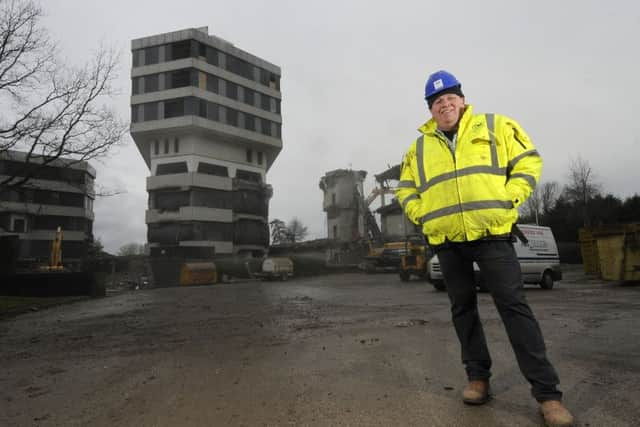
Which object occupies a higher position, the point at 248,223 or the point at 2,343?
the point at 248,223

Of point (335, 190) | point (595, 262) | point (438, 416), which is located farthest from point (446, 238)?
point (335, 190)

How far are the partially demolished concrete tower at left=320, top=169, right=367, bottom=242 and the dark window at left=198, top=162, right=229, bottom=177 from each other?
1294cm

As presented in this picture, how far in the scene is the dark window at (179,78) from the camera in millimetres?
46406

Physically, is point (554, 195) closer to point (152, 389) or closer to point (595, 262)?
point (595, 262)

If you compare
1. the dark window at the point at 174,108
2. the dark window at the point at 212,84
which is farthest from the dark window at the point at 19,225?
the dark window at the point at 212,84

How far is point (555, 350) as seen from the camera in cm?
416

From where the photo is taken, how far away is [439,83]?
9.53ft

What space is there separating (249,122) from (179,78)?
9.24 m

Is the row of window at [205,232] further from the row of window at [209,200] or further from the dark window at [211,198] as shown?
the dark window at [211,198]

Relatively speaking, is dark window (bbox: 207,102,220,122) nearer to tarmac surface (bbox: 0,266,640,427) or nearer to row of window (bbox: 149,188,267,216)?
row of window (bbox: 149,188,267,216)

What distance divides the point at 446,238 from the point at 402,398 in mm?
1103

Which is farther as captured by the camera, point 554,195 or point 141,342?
point 554,195

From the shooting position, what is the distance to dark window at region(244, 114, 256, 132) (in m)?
50.3

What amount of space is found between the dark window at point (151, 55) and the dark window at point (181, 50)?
1832 mm
